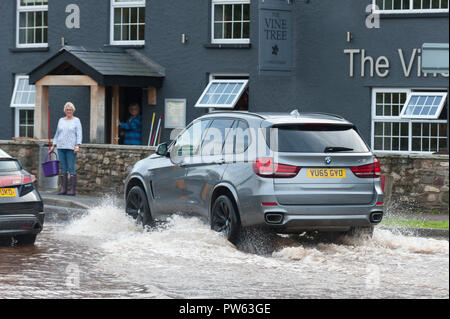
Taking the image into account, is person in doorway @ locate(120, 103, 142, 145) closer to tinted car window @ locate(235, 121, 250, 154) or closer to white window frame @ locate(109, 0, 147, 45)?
white window frame @ locate(109, 0, 147, 45)

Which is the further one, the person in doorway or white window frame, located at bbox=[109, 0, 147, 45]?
white window frame, located at bbox=[109, 0, 147, 45]

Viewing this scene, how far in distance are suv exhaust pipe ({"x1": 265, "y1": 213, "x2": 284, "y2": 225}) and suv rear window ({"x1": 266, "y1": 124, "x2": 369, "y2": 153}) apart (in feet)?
2.56

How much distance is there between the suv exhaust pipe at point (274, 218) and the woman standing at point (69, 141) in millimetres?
9626

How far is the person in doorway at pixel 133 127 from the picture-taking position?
83.7 feet

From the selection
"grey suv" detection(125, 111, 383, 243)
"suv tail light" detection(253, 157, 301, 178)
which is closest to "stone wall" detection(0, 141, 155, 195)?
"grey suv" detection(125, 111, 383, 243)

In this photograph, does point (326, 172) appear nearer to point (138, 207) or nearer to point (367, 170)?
point (367, 170)

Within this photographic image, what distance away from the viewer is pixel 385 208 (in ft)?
60.6

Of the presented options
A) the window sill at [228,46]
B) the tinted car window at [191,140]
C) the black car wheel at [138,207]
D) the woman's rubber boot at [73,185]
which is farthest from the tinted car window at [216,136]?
the window sill at [228,46]

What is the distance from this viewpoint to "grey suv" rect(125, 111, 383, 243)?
1178 cm

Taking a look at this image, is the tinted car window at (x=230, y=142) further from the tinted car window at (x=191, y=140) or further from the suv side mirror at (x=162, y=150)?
the suv side mirror at (x=162, y=150)

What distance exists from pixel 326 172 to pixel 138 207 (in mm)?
3659

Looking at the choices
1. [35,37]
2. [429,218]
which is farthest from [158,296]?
[35,37]

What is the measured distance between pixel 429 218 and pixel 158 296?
9087 millimetres

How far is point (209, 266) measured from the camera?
11.0 meters
